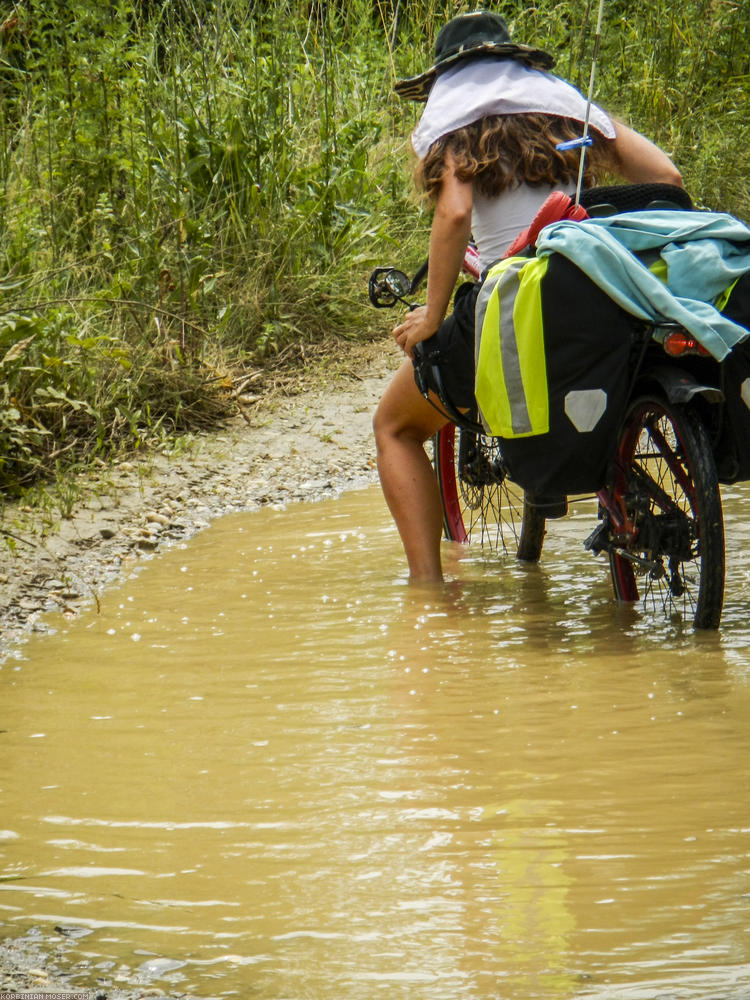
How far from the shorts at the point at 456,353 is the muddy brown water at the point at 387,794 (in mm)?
667

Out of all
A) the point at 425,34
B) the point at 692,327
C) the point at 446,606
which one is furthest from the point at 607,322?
the point at 425,34

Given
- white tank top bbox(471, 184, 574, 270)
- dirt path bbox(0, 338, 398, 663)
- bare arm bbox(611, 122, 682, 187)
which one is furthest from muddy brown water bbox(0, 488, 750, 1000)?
bare arm bbox(611, 122, 682, 187)

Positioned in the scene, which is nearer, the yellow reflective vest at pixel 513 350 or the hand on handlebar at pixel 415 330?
the yellow reflective vest at pixel 513 350

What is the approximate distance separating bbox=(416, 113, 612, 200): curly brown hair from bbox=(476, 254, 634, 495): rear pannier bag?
415mm

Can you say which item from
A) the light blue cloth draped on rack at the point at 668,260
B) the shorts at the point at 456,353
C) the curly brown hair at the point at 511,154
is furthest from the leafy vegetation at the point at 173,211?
the light blue cloth draped on rack at the point at 668,260

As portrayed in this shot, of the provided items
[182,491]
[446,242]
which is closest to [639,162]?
[446,242]

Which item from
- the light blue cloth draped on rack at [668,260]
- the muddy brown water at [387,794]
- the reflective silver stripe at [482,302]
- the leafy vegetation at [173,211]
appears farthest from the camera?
the leafy vegetation at [173,211]

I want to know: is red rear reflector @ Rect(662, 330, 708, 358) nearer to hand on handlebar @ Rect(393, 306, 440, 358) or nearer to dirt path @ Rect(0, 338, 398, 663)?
hand on handlebar @ Rect(393, 306, 440, 358)

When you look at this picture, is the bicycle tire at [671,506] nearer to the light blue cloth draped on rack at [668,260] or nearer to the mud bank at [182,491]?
the light blue cloth draped on rack at [668,260]

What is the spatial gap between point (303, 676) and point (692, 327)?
1.30 metres

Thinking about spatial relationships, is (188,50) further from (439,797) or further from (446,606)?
(439,797)

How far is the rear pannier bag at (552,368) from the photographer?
355 centimetres

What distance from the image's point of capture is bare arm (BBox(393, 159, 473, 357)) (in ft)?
13.0

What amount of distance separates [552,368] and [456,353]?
0.53 m
